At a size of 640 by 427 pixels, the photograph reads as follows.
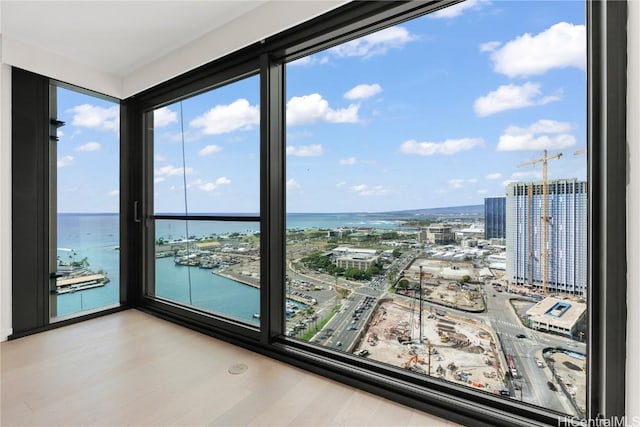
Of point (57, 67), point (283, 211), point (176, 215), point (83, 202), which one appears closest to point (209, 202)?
point (176, 215)

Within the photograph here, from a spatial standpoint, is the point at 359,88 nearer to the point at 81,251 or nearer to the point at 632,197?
the point at 632,197

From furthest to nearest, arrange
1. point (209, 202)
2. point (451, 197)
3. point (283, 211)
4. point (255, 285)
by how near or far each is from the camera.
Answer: point (209, 202)
point (255, 285)
point (283, 211)
point (451, 197)

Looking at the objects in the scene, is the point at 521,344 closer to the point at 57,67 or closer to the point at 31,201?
the point at 31,201

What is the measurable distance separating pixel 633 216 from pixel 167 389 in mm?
2183

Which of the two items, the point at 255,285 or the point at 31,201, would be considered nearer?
the point at 255,285

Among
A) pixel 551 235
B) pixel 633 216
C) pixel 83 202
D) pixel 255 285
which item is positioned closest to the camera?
pixel 633 216

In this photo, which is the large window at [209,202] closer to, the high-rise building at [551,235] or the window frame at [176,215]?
the window frame at [176,215]

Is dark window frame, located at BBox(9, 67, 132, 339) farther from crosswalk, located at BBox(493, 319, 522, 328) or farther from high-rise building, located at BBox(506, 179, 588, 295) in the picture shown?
high-rise building, located at BBox(506, 179, 588, 295)

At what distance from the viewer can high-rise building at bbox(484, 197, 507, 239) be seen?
1357 millimetres

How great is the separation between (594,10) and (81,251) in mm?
3793

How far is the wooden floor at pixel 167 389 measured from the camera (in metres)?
1.33

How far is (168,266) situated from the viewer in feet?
9.16

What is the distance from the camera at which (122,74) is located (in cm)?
279

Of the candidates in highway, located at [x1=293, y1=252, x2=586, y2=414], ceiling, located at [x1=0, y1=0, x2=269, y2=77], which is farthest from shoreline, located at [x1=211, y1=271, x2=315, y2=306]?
ceiling, located at [x1=0, y1=0, x2=269, y2=77]
